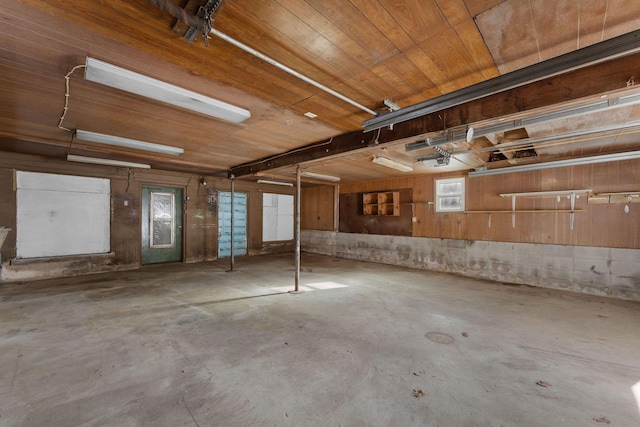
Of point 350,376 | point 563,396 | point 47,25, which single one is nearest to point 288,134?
point 47,25

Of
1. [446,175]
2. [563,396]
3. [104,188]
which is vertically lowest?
[563,396]

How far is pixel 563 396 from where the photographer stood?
6.35 feet

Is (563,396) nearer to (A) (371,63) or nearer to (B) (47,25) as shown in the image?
(A) (371,63)

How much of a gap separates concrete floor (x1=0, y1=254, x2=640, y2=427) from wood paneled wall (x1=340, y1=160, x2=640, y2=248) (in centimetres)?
115

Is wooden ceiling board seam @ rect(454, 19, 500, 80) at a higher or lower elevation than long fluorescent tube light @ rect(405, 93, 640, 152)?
higher

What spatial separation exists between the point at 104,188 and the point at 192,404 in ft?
19.7

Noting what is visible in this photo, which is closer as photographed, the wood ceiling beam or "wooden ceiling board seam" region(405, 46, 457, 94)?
the wood ceiling beam

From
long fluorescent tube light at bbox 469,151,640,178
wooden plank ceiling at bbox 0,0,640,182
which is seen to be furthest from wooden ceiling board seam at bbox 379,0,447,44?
long fluorescent tube light at bbox 469,151,640,178

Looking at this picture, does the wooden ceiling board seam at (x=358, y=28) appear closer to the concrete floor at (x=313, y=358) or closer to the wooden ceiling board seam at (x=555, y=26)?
the wooden ceiling board seam at (x=555, y=26)

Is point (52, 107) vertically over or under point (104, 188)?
over

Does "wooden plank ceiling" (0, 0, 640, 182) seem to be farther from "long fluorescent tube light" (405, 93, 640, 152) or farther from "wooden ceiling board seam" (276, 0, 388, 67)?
"long fluorescent tube light" (405, 93, 640, 152)

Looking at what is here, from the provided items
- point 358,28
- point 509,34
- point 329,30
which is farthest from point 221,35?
point 509,34

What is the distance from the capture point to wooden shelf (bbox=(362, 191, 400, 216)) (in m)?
7.24

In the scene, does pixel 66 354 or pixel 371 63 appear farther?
pixel 66 354
